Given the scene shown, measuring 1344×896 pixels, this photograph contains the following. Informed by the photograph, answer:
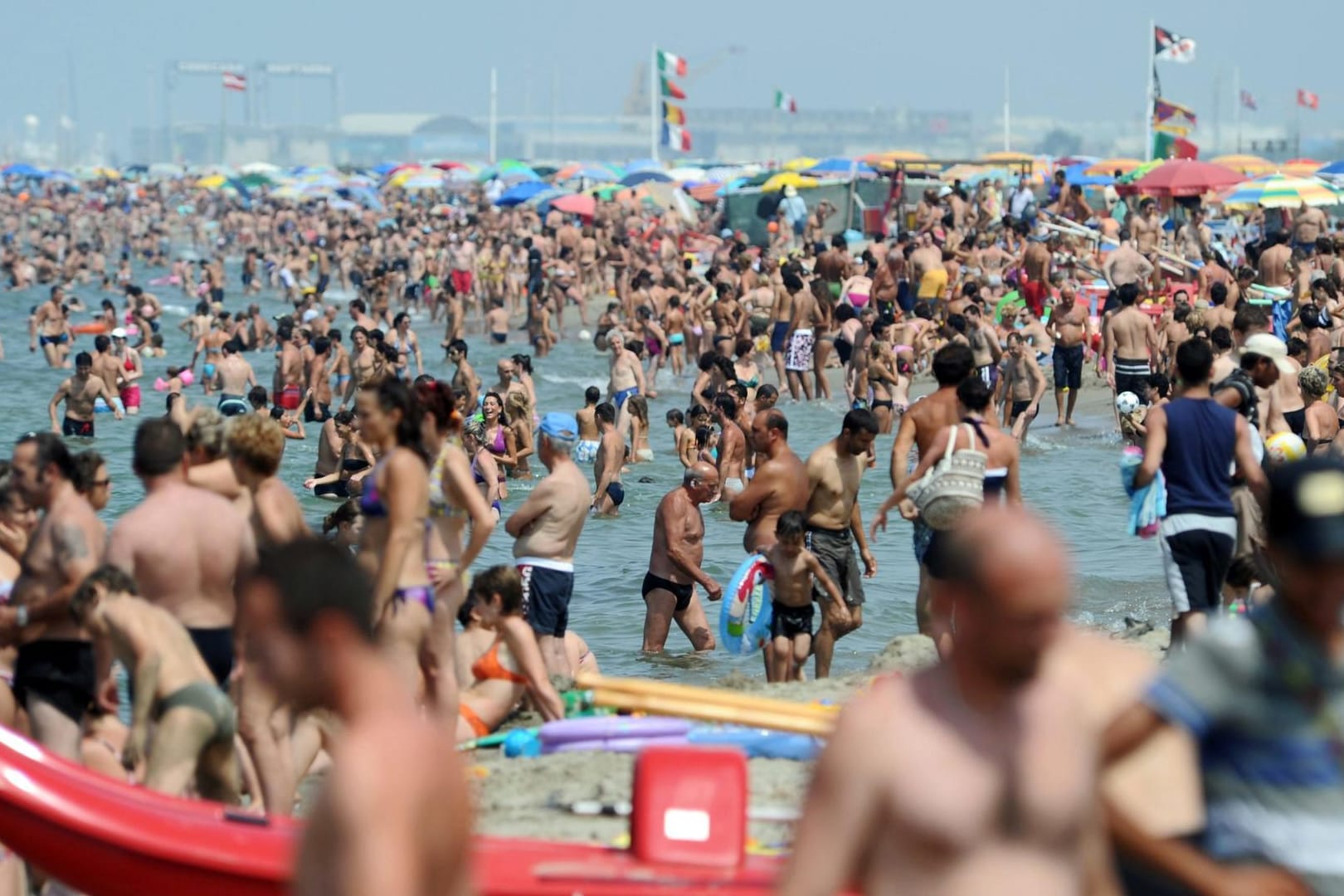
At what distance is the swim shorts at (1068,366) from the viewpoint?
18.2 m

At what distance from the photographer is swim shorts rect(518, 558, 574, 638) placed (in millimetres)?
8531

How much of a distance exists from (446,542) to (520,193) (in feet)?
122

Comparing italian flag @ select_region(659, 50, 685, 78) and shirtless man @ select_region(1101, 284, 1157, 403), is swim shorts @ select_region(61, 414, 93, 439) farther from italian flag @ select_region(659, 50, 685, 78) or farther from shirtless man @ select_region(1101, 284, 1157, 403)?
italian flag @ select_region(659, 50, 685, 78)

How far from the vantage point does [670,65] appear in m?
46.8

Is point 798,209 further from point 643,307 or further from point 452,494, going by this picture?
point 452,494

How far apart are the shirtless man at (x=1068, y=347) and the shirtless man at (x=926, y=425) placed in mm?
9921

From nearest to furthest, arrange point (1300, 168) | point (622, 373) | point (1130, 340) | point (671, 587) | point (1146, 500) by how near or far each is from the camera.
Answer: point (1146, 500)
point (671, 587)
point (1130, 340)
point (622, 373)
point (1300, 168)

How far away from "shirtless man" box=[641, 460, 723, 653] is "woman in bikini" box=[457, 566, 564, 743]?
1.45 metres

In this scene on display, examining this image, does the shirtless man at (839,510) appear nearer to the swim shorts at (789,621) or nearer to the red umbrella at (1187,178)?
the swim shorts at (789,621)

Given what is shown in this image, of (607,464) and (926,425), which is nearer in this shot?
(926,425)

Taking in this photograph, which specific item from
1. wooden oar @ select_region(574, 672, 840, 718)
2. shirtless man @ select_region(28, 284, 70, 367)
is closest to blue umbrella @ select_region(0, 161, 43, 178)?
shirtless man @ select_region(28, 284, 70, 367)

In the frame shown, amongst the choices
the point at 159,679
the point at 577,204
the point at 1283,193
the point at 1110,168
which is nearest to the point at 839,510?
the point at 159,679

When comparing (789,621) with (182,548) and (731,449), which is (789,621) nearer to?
(182,548)

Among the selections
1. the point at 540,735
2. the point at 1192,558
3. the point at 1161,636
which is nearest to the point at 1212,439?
the point at 1192,558
